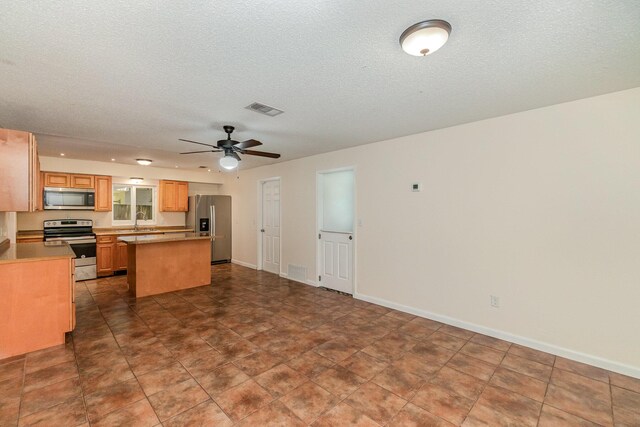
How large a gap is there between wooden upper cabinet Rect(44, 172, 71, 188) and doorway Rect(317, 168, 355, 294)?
16.5ft

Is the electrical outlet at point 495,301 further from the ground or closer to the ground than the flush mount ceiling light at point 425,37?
closer to the ground

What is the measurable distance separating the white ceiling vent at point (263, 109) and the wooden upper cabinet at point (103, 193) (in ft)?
16.5

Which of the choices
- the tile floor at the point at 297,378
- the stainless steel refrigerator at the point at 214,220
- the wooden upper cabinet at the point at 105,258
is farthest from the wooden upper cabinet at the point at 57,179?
the tile floor at the point at 297,378

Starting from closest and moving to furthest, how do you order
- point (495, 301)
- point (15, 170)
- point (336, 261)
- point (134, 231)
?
point (15, 170) → point (495, 301) → point (336, 261) → point (134, 231)

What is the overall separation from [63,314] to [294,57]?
3.57 meters

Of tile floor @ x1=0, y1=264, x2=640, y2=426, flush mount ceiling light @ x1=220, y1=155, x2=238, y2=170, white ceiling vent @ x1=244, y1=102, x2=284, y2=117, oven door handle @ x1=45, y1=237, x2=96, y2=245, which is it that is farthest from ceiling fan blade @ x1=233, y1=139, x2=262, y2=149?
oven door handle @ x1=45, y1=237, x2=96, y2=245

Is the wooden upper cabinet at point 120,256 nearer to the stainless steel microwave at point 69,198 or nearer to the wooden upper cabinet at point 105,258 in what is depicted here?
the wooden upper cabinet at point 105,258

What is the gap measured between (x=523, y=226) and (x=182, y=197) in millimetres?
7167

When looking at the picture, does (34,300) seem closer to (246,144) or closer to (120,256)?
(246,144)

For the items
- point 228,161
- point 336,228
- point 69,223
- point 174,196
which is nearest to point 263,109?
point 228,161

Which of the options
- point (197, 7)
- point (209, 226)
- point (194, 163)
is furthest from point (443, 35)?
point (209, 226)

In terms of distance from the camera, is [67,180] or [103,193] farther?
[103,193]

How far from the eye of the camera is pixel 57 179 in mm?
5617

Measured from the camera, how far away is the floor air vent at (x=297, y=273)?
5641mm
